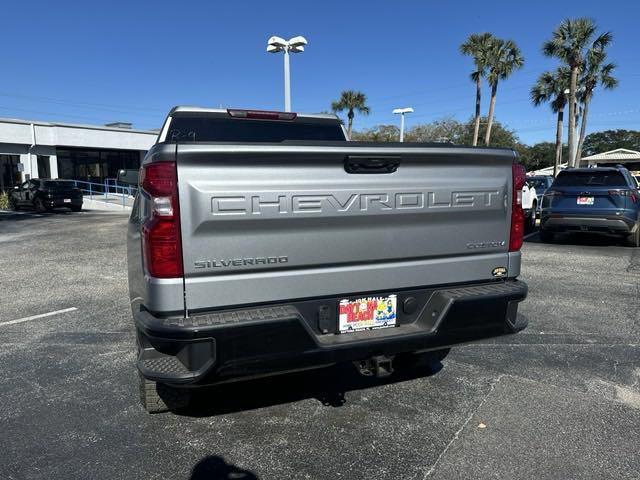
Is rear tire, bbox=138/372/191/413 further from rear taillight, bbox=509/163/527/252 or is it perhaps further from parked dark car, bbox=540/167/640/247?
parked dark car, bbox=540/167/640/247

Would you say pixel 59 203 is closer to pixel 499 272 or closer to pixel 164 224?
pixel 164 224

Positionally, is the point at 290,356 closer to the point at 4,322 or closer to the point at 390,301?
the point at 390,301

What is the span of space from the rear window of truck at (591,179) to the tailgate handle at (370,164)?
30.1ft

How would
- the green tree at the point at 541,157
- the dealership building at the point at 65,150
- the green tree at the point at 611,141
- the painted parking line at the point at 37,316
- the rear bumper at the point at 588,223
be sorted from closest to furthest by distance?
the painted parking line at the point at 37,316, the rear bumper at the point at 588,223, the dealership building at the point at 65,150, the green tree at the point at 541,157, the green tree at the point at 611,141

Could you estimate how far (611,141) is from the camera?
354 ft

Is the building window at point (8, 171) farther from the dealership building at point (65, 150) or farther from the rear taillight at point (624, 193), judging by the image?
the rear taillight at point (624, 193)

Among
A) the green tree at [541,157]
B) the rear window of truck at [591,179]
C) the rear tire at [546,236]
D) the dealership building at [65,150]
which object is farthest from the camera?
the green tree at [541,157]

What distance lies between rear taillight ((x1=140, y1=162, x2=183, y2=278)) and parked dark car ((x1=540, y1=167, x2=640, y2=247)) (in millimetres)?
10022

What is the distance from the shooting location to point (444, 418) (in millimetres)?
3330

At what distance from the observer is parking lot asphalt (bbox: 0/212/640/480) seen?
2.80 metres

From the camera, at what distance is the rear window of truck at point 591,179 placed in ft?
33.6

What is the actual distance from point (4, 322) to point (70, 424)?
3045mm

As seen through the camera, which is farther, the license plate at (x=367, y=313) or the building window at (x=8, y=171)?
the building window at (x=8, y=171)

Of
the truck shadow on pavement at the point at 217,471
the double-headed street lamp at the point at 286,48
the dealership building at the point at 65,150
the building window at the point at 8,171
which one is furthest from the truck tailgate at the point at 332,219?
the building window at the point at 8,171
